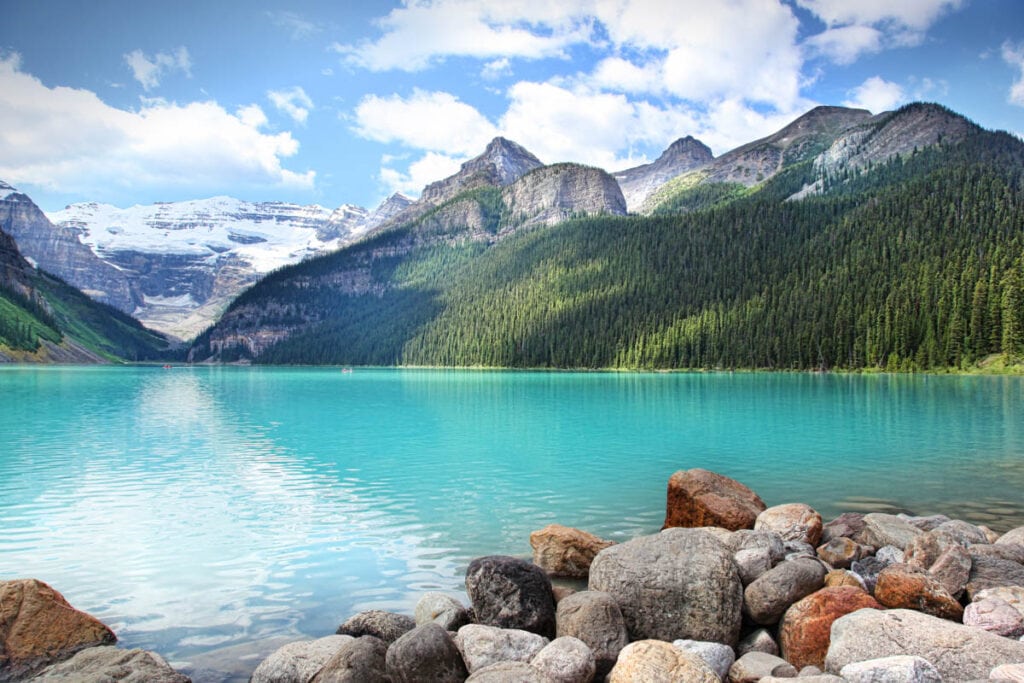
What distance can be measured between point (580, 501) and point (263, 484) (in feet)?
39.3

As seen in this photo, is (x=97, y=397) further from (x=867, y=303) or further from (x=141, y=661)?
(x=867, y=303)

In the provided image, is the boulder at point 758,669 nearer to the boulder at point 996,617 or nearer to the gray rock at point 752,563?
the gray rock at point 752,563

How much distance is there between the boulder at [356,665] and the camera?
8.81 m

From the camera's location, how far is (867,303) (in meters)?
138

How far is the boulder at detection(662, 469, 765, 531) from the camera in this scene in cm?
1631

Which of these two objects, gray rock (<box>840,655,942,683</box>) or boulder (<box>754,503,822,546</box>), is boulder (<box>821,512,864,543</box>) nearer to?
boulder (<box>754,503,822,546</box>)

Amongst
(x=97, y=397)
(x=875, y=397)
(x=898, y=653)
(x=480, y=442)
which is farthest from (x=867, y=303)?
(x=898, y=653)

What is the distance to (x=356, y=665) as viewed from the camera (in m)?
8.94

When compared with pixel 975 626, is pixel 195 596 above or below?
below

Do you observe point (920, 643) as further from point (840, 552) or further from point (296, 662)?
point (296, 662)

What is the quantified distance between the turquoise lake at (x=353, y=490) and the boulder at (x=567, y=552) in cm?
160

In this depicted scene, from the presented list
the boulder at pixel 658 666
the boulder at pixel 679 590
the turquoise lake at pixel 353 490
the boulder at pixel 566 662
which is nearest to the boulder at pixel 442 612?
the turquoise lake at pixel 353 490

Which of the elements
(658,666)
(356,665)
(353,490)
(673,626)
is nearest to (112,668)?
(356,665)

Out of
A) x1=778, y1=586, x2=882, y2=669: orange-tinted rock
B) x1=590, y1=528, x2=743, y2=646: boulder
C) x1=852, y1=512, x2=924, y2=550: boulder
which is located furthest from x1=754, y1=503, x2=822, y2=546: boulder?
x1=590, y1=528, x2=743, y2=646: boulder
